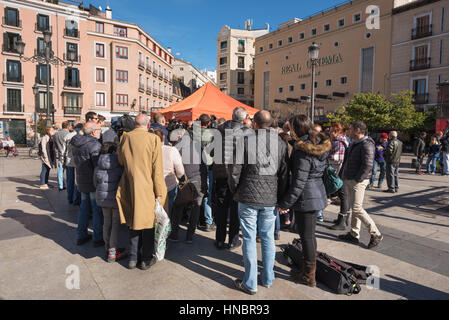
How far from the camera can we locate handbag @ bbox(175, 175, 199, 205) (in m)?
4.11

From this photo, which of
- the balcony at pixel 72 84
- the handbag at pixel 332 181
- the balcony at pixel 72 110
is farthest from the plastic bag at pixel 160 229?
the balcony at pixel 72 84

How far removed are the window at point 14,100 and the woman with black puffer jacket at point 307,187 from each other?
36365 millimetres

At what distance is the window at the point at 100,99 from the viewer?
3525 cm

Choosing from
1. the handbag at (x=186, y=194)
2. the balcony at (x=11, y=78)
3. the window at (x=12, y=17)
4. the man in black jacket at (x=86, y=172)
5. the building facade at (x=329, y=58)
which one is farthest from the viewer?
the building facade at (x=329, y=58)

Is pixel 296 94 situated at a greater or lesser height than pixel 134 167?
greater

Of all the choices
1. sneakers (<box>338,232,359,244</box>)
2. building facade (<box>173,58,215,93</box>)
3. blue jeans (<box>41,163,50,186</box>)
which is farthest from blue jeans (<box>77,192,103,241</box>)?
building facade (<box>173,58,215,93</box>)

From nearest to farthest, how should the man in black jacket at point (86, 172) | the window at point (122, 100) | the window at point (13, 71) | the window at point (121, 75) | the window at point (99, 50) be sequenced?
the man in black jacket at point (86, 172) < the window at point (13, 71) < the window at point (99, 50) < the window at point (121, 75) < the window at point (122, 100)

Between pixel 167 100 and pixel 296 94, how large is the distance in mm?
20839

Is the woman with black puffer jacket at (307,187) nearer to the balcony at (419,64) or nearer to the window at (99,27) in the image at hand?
the balcony at (419,64)

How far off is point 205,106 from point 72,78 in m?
31.4

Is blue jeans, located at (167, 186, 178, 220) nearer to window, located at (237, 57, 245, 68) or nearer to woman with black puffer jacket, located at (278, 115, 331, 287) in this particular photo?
woman with black puffer jacket, located at (278, 115, 331, 287)

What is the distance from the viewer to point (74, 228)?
15.6 ft

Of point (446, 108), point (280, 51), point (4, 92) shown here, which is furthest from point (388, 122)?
point (4, 92)
